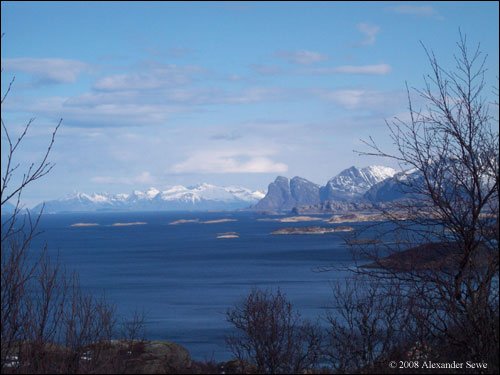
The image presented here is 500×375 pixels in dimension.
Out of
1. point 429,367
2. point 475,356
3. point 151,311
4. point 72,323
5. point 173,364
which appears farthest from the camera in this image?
point 151,311

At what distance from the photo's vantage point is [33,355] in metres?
9.73

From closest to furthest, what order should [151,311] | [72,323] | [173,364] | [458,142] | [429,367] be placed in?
[429,367] < [458,142] < [72,323] < [173,364] < [151,311]

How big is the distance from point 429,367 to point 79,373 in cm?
560

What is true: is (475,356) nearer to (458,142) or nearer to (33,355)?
(458,142)

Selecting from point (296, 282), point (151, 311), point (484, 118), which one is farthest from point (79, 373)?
point (296, 282)

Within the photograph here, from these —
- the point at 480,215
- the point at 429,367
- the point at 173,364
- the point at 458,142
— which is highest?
the point at 458,142

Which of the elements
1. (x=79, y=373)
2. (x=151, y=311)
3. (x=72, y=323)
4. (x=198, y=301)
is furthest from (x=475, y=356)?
(x=198, y=301)

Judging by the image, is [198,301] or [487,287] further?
[198,301]

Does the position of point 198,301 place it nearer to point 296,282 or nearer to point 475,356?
point 296,282

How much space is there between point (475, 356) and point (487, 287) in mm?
1076

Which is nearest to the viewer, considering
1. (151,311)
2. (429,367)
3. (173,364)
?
(429,367)

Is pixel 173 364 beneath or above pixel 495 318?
beneath

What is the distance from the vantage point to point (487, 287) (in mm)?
8602

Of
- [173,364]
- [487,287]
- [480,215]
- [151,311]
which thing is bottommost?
[151,311]
